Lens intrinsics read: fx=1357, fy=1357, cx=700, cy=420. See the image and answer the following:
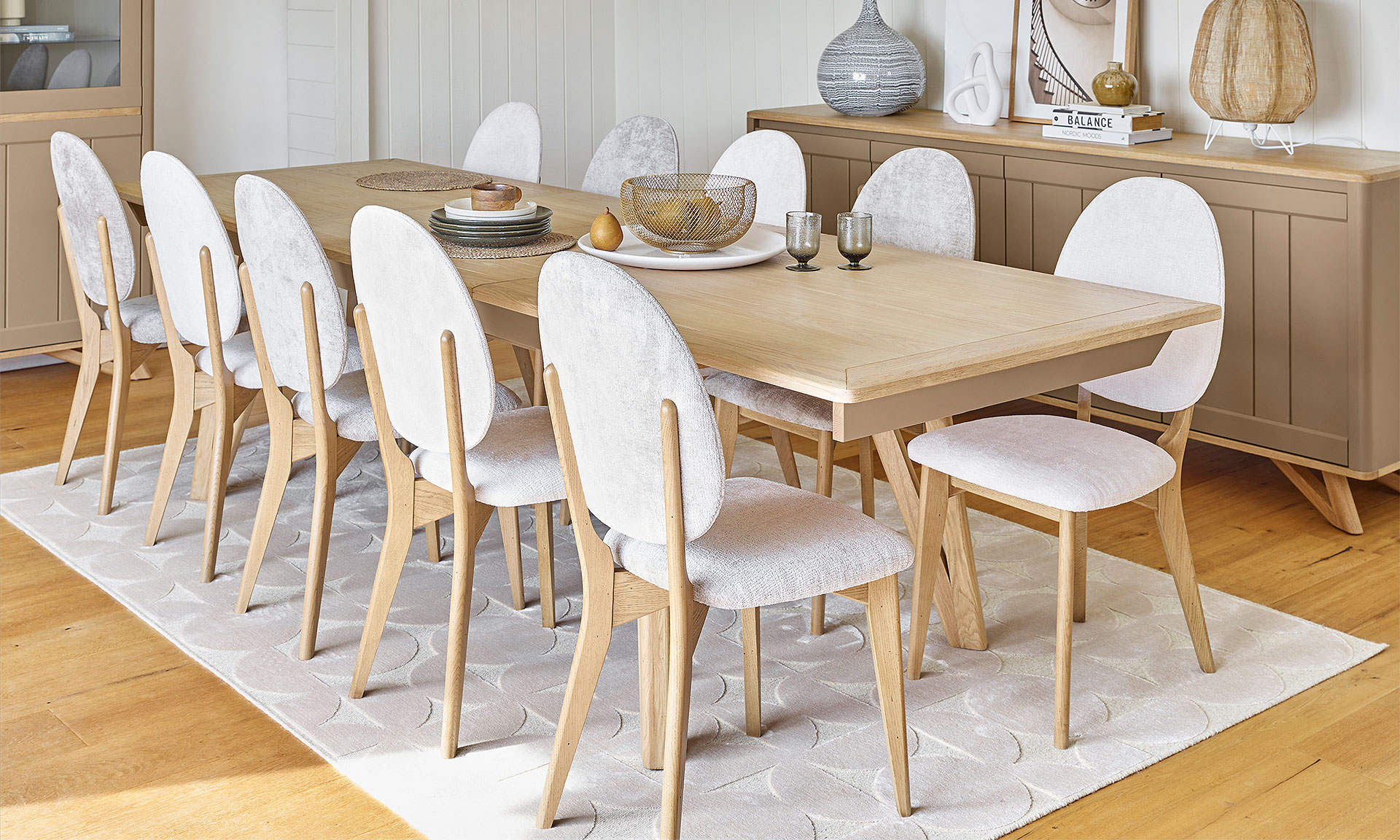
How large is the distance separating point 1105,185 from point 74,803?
9.14 ft

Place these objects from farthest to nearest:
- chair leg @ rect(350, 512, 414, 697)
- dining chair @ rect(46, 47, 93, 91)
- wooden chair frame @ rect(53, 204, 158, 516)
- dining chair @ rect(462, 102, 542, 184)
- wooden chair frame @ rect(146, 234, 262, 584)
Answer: dining chair @ rect(46, 47, 93, 91)
dining chair @ rect(462, 102, 542, 184)
wooden chair frame @ rect(53, 204, 158, 516)
wooden chair frame @ rect(146, 234, 262, 584)
chair leg @ rect(350, 512, 414, 697)

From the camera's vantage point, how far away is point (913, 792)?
2104 millimetres

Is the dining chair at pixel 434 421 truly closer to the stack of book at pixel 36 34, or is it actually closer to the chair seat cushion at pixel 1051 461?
the chair seat cushion at pixel 1051 461

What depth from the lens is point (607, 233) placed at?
2639 mm

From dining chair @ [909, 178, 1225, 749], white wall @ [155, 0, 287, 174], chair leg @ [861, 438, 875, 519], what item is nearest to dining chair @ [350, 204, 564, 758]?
dining chair @ [909, 178, 1225, 749]

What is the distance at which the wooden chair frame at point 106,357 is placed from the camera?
3.20 meters

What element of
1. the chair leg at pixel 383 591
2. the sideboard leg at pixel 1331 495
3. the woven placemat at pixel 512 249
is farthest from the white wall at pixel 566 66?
the chair leg at pixel 383 591

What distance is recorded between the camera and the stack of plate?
279 centimetres

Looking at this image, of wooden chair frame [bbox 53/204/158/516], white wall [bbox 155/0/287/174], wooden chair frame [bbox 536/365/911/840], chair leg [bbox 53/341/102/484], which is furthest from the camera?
white wall [bbox 155/0/287/174]

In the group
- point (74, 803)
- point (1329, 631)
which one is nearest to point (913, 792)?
point (1329, 631)

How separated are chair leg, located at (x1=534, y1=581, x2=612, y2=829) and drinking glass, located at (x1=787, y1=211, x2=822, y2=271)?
86cm

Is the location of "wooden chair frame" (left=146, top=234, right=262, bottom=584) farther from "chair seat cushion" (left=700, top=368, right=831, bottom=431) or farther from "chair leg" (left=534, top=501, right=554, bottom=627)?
"chair seat cushion" (left=700, top=368, right=831, bottom=431)

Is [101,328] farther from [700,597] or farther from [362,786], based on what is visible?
[700,597]

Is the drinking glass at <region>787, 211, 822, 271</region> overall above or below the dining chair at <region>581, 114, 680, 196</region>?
below
